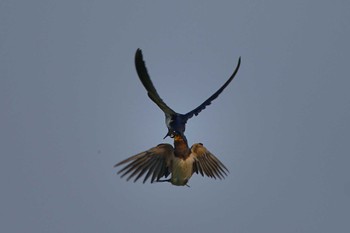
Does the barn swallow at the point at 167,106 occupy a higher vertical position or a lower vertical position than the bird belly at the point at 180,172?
higher

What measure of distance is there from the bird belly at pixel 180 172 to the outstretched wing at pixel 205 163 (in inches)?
32.0

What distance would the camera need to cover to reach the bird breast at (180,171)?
29953mm

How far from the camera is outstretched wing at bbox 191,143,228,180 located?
102ft

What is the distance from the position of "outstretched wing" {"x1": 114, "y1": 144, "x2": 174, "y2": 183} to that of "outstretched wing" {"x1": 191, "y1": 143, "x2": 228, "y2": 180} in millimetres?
1140

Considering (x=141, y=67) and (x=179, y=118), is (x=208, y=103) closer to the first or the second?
(x=179, y=118)

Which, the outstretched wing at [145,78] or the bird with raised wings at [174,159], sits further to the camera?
the bird with raised wings at [174,159]

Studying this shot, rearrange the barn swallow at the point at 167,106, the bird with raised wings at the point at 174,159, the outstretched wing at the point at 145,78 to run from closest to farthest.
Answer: the outstretched wing at the point at 145,78, the barn swallow at the point at 167,106, the bird with raised wings at the point at 174,159

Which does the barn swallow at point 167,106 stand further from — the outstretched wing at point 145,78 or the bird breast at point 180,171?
the bird breast at point 180,171

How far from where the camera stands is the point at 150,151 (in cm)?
3022

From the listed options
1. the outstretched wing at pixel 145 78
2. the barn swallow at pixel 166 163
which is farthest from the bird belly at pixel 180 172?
the outstretched wing at pixel 145 78

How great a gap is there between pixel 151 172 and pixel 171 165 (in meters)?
0.63

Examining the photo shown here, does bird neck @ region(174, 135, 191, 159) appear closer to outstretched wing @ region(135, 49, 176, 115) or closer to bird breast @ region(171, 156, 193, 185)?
bird breast @ region(171, 156, 193, 185)

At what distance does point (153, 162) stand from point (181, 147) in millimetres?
961

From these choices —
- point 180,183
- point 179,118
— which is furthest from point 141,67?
point 180,183
